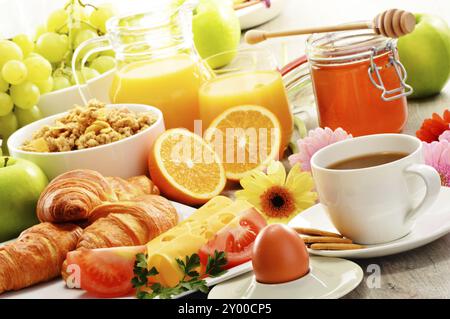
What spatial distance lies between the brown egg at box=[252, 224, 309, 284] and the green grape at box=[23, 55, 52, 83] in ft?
2.75

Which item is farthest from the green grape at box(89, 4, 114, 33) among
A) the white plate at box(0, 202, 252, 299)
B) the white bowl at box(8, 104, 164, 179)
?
the white plate at box(0, 202, 252, 299)

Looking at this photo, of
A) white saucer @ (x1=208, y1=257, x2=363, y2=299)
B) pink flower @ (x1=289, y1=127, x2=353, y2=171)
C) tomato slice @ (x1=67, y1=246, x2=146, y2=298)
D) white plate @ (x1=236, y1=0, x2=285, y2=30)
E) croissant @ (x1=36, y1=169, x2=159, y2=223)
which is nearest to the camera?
white saucer @ (x1=208, y1=257, x2=363, y2=299)

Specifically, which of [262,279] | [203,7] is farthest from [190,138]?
[203,7]

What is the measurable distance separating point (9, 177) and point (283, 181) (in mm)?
430

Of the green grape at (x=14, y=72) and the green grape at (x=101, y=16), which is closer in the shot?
the green grape at (x=14, y=72)

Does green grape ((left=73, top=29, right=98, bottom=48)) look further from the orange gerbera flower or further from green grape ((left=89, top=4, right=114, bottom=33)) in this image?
the orange gerbera flower

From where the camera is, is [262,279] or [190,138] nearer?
[262,279]

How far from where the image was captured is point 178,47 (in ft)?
5.63

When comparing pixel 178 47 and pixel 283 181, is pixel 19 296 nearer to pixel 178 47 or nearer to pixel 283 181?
pixel 283 181

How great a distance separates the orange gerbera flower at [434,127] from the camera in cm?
137

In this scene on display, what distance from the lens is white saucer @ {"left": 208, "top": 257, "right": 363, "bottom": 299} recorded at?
98cm

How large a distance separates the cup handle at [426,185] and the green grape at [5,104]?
2.98 ft

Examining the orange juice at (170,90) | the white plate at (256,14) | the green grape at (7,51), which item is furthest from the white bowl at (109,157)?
the white plate at (256,14)

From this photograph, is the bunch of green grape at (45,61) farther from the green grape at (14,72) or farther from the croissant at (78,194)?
the croissant at (78,194)
